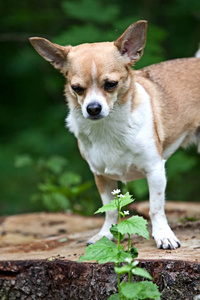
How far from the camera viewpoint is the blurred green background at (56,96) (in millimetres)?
6477

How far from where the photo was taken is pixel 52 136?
819cm

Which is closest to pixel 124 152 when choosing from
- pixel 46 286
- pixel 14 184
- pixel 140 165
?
pixel 140 165

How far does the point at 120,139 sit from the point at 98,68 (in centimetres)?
70

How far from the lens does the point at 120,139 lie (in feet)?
13.5

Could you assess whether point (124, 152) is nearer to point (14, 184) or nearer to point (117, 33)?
point (117, 33)

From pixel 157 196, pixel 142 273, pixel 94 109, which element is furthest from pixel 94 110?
pixel 142 273

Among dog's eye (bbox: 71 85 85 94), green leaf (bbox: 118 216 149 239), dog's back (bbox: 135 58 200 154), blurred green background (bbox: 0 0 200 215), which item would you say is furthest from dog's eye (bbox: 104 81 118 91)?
blurred green background (bbox: 0 0 200 215)

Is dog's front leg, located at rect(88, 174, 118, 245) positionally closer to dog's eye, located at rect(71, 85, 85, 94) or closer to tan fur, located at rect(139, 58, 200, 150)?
tan fur, located at rect(139, 58, 200, 150)

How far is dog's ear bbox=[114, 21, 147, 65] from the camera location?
12.9ft

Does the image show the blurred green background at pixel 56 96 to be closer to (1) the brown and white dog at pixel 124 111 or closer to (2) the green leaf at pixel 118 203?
(1) the brown and white dog at pixel 124 111

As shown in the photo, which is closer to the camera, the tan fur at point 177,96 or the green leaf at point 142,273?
the green leaf at point 142,273

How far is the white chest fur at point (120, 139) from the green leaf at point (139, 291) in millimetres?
1420

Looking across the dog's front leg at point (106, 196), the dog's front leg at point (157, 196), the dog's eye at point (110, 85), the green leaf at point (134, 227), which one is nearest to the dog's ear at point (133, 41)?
the dog's eye at point (110, 85)

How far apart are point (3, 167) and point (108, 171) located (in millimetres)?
3943
